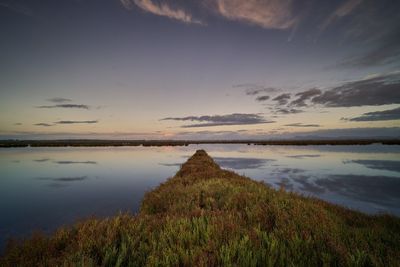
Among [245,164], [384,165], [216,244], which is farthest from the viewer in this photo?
[245,164]

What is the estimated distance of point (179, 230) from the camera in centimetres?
481

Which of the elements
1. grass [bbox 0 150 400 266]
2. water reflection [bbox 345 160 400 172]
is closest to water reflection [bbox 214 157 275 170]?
water reflection [bbox 345 160 400 172]

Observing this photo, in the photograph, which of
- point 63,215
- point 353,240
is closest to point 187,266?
point 353,240

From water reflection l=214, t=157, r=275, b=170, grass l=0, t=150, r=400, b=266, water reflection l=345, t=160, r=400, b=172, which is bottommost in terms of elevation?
water reflection l=214, t=157, r=275, b=170

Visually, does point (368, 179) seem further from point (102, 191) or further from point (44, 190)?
point (44, 190)

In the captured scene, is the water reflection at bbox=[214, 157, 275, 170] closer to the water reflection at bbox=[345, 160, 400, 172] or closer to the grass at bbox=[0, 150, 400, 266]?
the water reflection at bbox=[345, 160, 400, 172]

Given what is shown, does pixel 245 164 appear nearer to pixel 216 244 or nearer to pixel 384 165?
pixel 384 165

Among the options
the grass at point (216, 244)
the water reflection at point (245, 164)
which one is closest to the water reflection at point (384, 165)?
the water reflection at point (245, 164)

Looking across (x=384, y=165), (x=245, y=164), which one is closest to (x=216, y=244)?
(x=245, y=164)

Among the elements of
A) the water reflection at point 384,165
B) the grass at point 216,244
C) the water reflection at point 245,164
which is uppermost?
the grass at point 216,244

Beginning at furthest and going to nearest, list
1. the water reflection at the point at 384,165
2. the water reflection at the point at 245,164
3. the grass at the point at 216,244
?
1. the water reflection at the point at 245,164
2. the water reflection at the point at 384,165
3. the grass at the point at 216,244

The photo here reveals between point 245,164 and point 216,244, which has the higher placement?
point 216,244

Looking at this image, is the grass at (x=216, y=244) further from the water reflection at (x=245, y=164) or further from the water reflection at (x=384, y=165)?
the water reflection at (x=245, y=164)

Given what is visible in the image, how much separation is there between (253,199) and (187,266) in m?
4.49
